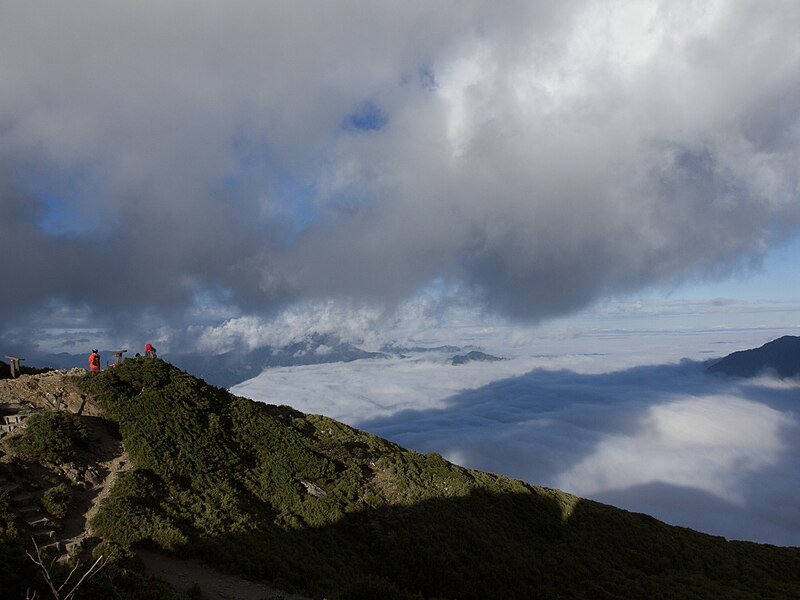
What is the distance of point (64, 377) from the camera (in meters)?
27.8

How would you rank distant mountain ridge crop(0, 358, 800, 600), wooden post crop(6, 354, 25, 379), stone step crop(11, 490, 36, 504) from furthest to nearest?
wooden post crop(6, 354, 25, 379)
distant mountain ridge crop(0, 358, 800, 600)
stone step crop(11, 490, 36, 504)

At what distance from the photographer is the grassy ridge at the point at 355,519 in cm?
1917

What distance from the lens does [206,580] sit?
16156mm

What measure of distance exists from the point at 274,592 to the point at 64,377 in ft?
71.3

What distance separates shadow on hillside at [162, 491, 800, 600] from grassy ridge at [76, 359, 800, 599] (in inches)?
3.8

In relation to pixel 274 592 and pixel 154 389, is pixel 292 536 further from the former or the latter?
pixel 154 389

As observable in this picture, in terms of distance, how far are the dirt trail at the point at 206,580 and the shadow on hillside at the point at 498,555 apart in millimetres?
529

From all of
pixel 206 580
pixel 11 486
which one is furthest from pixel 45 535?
pixel 206 580

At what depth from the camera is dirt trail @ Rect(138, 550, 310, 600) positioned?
50.3 feet

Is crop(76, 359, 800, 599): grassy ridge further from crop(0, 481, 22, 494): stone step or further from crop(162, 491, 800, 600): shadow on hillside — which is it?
crop(0, 481, 22, 494): stone step

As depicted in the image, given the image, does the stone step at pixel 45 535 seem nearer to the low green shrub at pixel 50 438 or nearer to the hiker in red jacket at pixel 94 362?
the low green shrub at pixel 50 438

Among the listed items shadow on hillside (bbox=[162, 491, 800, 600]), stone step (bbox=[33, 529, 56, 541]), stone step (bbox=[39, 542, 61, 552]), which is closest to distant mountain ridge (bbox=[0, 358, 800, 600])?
shadow on hillside (bbox=[162, 491, 800, 600])

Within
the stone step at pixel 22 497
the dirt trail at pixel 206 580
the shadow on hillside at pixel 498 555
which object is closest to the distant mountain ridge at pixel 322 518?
the shadow on hillside at pixel 498 555

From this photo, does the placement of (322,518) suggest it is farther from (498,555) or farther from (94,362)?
(94,362)
